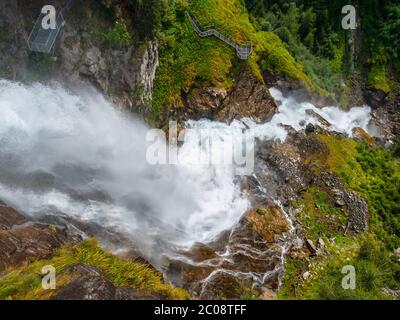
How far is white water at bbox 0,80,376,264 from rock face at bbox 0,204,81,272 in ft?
3.24

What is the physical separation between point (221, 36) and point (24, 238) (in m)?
18.4

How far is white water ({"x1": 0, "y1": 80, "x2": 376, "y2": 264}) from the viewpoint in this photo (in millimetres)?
15625

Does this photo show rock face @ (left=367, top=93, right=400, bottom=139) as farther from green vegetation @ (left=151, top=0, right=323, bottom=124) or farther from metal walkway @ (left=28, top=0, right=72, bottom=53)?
metal walkway @ (left=28, top=0, right=72, bottom=53)

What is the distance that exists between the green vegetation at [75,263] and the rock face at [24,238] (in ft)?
1.51

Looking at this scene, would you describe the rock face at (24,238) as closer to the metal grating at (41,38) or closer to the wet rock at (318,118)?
the metal grating at (41,38)

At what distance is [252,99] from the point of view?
2622 centimetres

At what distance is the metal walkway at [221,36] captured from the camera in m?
25.6

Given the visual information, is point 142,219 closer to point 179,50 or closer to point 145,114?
point 145,114

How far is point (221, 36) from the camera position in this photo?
25.8 meters

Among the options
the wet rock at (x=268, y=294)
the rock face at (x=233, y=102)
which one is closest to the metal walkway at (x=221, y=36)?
the rock face at (x=233, y=102)

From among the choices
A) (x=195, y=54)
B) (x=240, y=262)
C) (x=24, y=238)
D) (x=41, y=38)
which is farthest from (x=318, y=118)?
(x=24, y=238)
